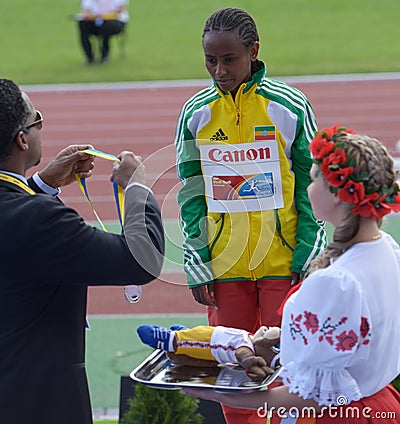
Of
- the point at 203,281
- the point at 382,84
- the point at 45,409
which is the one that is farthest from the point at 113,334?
the point at 382,84

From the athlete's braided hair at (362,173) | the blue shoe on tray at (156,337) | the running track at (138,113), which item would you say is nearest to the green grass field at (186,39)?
the running track at (138,113)

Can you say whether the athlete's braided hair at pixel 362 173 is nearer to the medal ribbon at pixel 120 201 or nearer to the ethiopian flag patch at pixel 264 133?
the medal ribbon at pixel 120 201

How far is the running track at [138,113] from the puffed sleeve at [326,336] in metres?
7.13

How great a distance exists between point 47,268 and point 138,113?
43.5 ft

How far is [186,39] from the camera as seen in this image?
24234 mm

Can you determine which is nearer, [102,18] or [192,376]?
[192,376]

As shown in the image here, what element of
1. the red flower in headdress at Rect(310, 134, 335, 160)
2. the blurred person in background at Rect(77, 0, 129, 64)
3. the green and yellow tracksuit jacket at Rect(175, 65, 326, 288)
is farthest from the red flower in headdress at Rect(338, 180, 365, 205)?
the blurred person in background at Rect(77, 0, 129, 64)

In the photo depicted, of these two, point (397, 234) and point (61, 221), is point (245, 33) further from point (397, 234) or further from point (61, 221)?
point (397, 234)

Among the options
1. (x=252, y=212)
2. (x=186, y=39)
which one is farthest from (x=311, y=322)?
(x=186, y=39)

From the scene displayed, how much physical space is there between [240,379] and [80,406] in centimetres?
52

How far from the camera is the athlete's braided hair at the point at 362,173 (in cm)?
265

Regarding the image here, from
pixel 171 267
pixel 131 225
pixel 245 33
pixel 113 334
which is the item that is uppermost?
pixel 245 33

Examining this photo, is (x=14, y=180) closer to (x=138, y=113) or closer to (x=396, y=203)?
(x=396, y=203)

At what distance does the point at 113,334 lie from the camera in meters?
6.57
